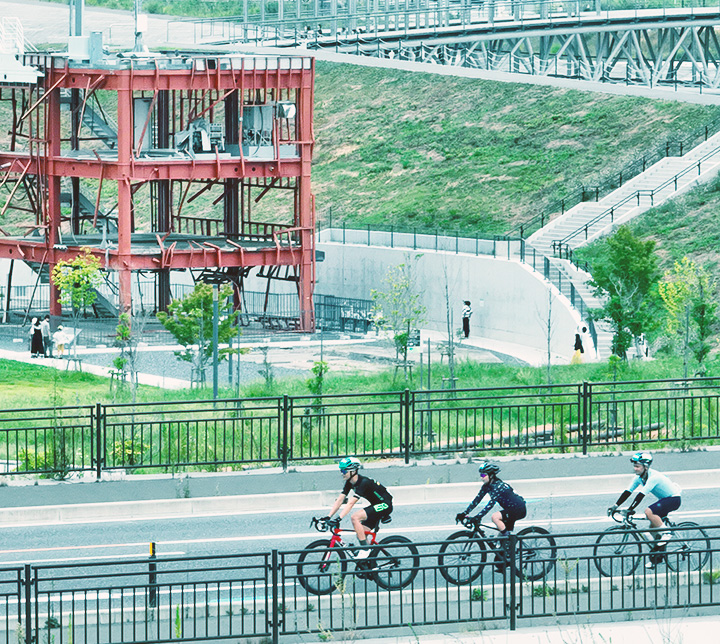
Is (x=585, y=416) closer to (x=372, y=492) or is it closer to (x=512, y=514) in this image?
(x=512, y=514)

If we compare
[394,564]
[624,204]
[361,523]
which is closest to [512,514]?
[394,564]

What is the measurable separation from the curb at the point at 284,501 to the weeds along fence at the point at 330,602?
3.86 metres

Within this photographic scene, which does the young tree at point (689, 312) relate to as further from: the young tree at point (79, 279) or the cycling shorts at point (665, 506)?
the young tree at point (79, 279)

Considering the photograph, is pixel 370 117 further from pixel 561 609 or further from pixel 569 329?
pixel 561 609

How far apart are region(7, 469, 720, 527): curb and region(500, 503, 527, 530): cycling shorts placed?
16.8ft

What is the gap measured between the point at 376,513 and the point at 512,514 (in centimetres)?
152

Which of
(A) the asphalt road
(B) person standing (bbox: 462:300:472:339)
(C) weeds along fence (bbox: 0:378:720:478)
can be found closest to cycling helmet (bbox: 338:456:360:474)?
(A) the asphalt road

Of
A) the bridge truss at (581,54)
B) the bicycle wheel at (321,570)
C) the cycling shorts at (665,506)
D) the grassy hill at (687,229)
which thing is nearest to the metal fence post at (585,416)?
the cycling shorts at (665,506)

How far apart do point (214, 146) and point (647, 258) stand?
18813 mm

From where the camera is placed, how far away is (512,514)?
17.4 meters

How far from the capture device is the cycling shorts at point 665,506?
1784 cm

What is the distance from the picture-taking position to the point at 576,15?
280 feet

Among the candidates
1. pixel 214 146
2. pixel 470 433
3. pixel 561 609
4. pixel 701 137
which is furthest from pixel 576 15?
pixel 561 609

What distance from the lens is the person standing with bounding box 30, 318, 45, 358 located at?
4594 centimetres
